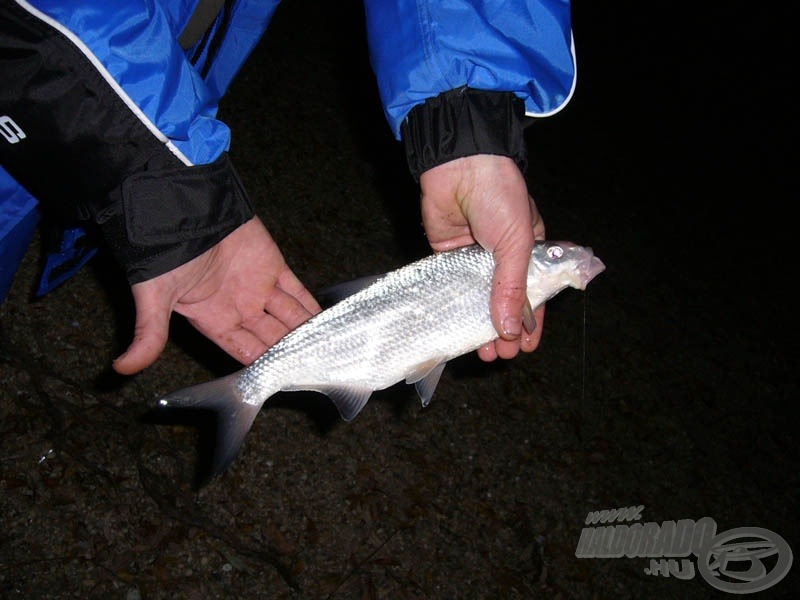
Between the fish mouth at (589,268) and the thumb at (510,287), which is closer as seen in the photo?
the thumb at (510,287)

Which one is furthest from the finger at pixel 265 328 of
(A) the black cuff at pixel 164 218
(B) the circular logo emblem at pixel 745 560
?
(B) the circular logo emblem at pixel 745 560

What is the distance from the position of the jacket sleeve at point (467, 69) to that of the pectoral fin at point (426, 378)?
935 millimetres

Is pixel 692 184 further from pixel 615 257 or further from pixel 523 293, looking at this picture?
pixel 523 293

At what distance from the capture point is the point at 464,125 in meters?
2.57

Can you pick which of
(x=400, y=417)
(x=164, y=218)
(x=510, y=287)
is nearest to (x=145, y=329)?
(x=164, y=218)

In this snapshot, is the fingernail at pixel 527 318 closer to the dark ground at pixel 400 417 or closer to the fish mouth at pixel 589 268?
the fish mouth at pixel 589 268

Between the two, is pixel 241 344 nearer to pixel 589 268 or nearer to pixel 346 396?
pixel 346 396

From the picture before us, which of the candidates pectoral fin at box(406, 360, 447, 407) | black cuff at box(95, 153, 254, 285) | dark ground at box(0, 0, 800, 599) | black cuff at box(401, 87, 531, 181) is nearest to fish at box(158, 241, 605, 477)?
pectoral fin at box(406, 360, 447, 407)

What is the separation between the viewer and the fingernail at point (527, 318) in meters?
2.78

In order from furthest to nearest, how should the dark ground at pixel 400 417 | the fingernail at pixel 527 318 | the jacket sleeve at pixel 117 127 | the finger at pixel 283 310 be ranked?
1. the dark ground at pixel 400 417
2. the finger at pixel 283 310
3. the fingernail at pixel 527 318
4. the jacket sleeve at pixel 117 127

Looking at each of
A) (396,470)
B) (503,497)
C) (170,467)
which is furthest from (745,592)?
(170,467)

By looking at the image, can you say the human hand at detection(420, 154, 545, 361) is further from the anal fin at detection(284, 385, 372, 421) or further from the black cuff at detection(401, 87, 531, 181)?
the anal fin at detection(284, 385, 372, 421)

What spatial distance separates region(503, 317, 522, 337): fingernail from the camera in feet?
8.80

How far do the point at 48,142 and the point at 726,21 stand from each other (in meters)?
17.0
